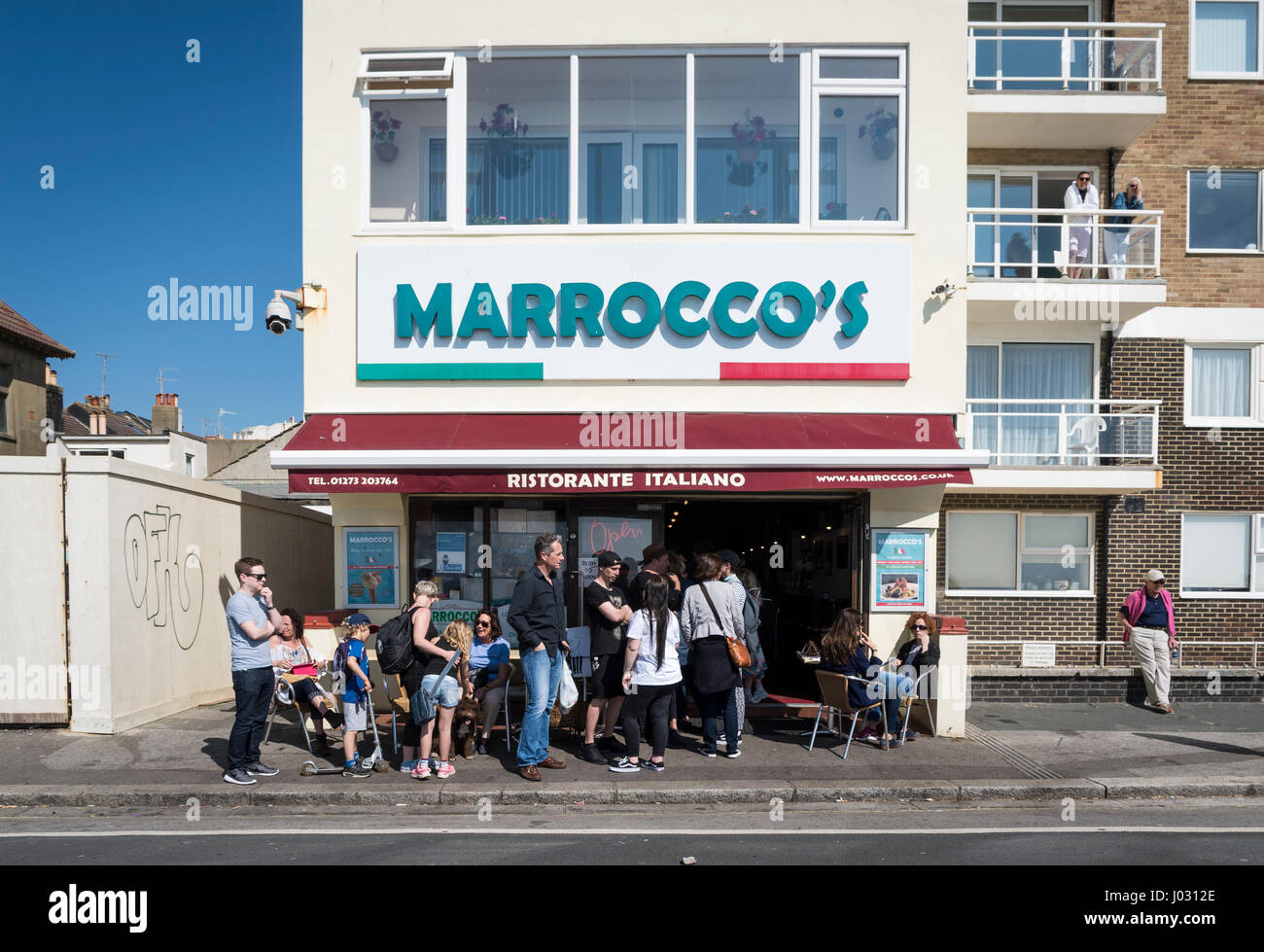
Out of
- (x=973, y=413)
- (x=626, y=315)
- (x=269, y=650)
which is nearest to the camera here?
(x=269, y=650)

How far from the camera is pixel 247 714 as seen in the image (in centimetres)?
747

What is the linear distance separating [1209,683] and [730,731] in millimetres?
7511

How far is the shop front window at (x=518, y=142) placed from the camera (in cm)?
1017

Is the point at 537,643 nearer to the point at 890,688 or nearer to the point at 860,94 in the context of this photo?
the point at 890,688

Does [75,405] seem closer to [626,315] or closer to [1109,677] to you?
[626,315]

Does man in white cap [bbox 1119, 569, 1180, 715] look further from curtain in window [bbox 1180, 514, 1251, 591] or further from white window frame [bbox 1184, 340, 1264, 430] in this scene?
white window frame [bbox 1184, 340, 1264, 430]

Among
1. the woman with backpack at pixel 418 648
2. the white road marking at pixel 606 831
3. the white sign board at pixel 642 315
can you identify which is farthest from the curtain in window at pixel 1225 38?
the woman with backpack at pixel 418 648

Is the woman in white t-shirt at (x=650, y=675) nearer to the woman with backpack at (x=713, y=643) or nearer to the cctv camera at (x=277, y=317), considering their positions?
the woman with backpack at (x=713, y=643)

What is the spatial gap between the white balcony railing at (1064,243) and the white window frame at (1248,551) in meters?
3.73

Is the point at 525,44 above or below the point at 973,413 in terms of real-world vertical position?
above

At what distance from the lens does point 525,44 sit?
1003cm

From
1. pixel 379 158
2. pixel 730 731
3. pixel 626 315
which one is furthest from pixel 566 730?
pixel 379 158

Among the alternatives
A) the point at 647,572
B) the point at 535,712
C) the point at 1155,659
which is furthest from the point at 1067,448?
the point at 535,712

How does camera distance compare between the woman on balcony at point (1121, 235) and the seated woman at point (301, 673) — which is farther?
the woman on balcony at point (1121, 235)
